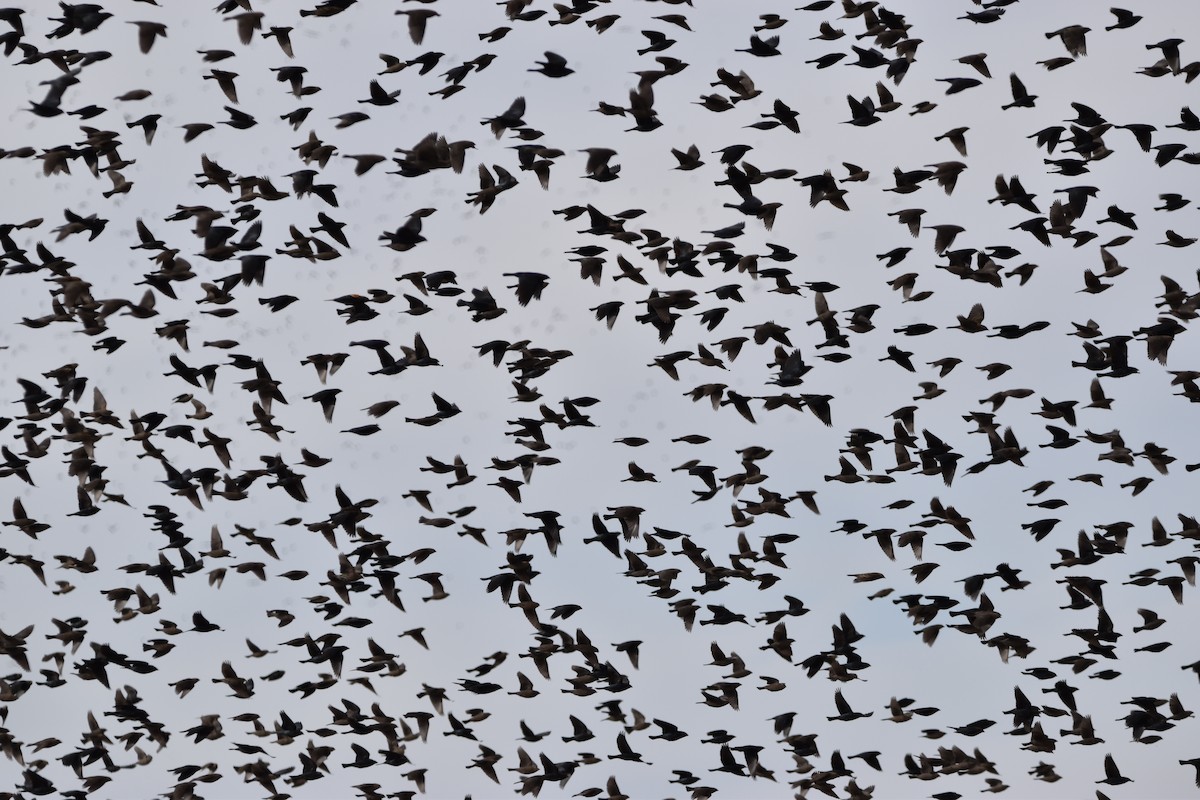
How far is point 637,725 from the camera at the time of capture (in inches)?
2302

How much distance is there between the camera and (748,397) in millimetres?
53781

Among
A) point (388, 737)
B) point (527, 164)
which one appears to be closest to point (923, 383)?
point (527, 164)

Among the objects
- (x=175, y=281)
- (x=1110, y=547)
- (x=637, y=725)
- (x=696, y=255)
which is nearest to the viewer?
(x=175, y=281)

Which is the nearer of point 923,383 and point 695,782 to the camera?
point 923,383

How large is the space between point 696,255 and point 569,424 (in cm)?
618

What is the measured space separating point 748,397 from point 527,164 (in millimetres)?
9702

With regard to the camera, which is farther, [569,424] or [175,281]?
[569,424]

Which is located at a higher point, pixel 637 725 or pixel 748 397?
pixel 748 397

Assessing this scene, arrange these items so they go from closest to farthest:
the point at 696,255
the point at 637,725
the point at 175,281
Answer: the point at 175,281 → the point at 696,255 → the point at 637,725

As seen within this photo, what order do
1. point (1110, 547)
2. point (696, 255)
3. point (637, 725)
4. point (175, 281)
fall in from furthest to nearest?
point (637, 725) < point (1110, 547) < point (696, 255) < point (175, 281)

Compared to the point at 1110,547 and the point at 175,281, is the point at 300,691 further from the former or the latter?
the point at 1110,547

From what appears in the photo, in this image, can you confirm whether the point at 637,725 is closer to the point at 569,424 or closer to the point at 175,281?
the point at 569,424

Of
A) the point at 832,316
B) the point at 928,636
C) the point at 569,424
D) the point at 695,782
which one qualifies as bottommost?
the point at 695,782

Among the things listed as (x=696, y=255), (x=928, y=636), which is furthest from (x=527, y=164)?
(x=928, y=636)
